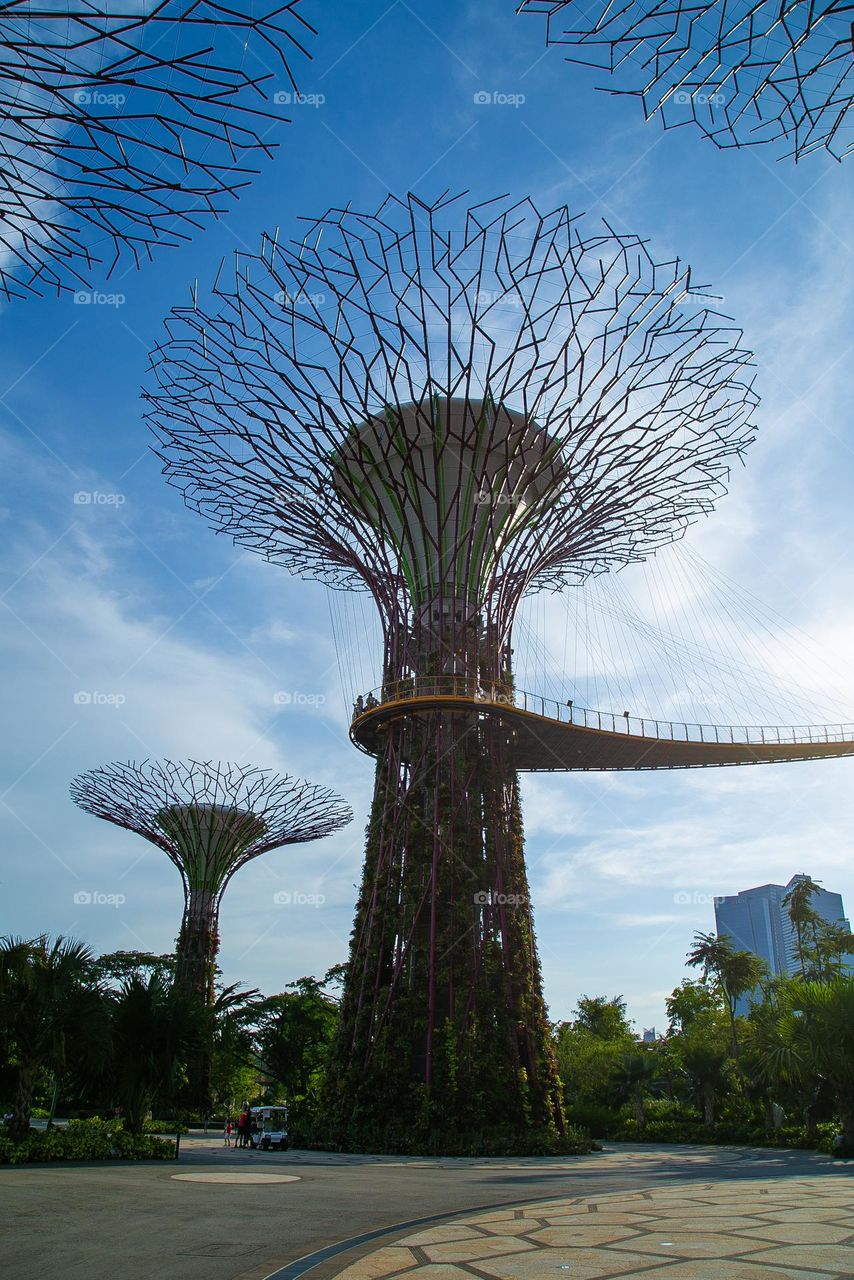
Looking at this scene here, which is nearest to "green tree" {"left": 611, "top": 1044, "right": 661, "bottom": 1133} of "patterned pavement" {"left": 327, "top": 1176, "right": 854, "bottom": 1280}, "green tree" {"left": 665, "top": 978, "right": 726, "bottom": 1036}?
"green tree" {"left": 665, "top": 978, "right": 726, "bottom": 1036}

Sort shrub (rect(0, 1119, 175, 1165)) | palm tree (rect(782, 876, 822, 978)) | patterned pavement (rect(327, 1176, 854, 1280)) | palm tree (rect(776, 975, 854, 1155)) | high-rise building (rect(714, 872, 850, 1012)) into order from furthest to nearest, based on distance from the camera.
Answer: high-rise building (rect(714, 872, 850, 1012)), palm tree (rect(782, 876, 822, 978)), palm tree (rect(776, 975, 854, 1155)), shrub (rect(0, 1119, 175, 1165)), patterned pavement (rect(327, 1176, 854, 1280))

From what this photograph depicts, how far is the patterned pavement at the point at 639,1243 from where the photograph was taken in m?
6.10

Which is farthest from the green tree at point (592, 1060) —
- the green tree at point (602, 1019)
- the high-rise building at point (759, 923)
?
the high-rise building at point (759, 923)

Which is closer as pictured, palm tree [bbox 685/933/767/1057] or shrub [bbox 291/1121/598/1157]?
shrub [bbox 291/1121/598/1157]

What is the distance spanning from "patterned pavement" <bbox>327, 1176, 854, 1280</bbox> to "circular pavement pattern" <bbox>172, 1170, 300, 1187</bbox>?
16.7 feet

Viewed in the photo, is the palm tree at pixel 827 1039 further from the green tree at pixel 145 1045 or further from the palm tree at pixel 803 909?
the palm tree at pixel 803 909

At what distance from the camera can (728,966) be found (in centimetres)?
5200

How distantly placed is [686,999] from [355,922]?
3480 centimetres

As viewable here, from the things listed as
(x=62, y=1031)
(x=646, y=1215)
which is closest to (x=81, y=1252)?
(x=646, y=1215)

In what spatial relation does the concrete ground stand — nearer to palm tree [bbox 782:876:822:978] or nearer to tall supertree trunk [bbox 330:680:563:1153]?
tall supertree trunk [bbox 330:680:563:1153]

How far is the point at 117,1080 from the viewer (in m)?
18.4

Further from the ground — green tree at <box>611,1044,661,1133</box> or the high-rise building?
the high-rise building

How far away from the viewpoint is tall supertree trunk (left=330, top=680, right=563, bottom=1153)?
21.2m

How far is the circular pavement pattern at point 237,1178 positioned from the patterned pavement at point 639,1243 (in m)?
5.09
